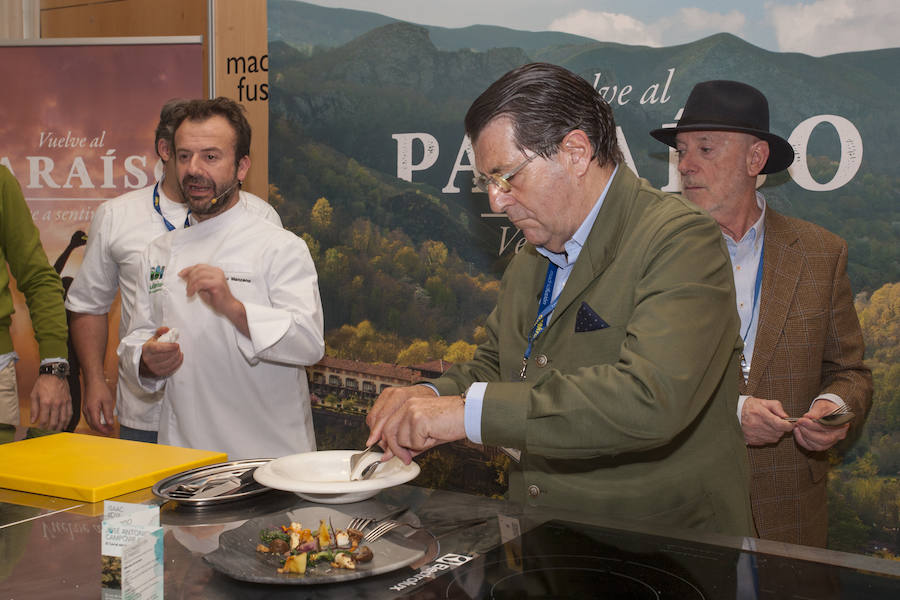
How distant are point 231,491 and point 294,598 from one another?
1.50 feet

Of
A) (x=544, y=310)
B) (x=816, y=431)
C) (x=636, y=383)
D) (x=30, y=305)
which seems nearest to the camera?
(x=636, y=383)

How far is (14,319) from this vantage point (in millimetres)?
3820

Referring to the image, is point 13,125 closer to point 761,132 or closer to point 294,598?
point 761,132

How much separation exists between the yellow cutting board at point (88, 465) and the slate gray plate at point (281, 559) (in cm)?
42

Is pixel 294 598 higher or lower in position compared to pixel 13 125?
lower

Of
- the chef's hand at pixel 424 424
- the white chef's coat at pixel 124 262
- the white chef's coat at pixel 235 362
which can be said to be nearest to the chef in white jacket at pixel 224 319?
the white chef's coat at pixel 235 362

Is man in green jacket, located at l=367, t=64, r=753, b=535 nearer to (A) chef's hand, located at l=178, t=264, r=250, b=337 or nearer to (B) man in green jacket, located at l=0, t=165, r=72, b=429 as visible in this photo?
(A) chef's hand, located at l=178, t=264, r=250, b=337

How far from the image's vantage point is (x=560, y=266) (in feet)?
5.61

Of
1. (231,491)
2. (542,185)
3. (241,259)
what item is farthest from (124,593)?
(241,259)

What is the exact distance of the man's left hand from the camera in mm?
2791

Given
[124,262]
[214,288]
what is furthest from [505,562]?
[124,262]

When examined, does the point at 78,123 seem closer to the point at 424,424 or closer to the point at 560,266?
the point at 560,266

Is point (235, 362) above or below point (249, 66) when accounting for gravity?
below

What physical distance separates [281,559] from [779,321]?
1.77 metres
